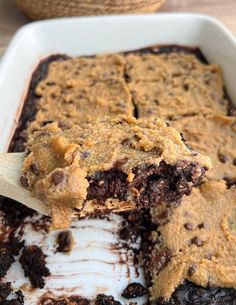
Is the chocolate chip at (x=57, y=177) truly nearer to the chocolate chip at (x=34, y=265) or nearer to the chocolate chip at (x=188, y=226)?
the chocolate chip at (x=34, y=265)

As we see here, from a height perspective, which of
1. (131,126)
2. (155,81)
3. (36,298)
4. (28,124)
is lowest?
(36,298)

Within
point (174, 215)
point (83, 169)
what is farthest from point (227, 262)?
point (83, 169)

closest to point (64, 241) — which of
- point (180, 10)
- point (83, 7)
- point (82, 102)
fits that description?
point (82, 102)

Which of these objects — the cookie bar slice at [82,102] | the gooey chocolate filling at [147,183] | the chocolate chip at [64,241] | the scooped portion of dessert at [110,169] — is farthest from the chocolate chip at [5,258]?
the cookie bar slice at [82,102]

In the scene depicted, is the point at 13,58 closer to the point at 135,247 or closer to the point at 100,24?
the point at 100,24

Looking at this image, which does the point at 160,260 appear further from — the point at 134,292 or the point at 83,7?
the point at 83,7
